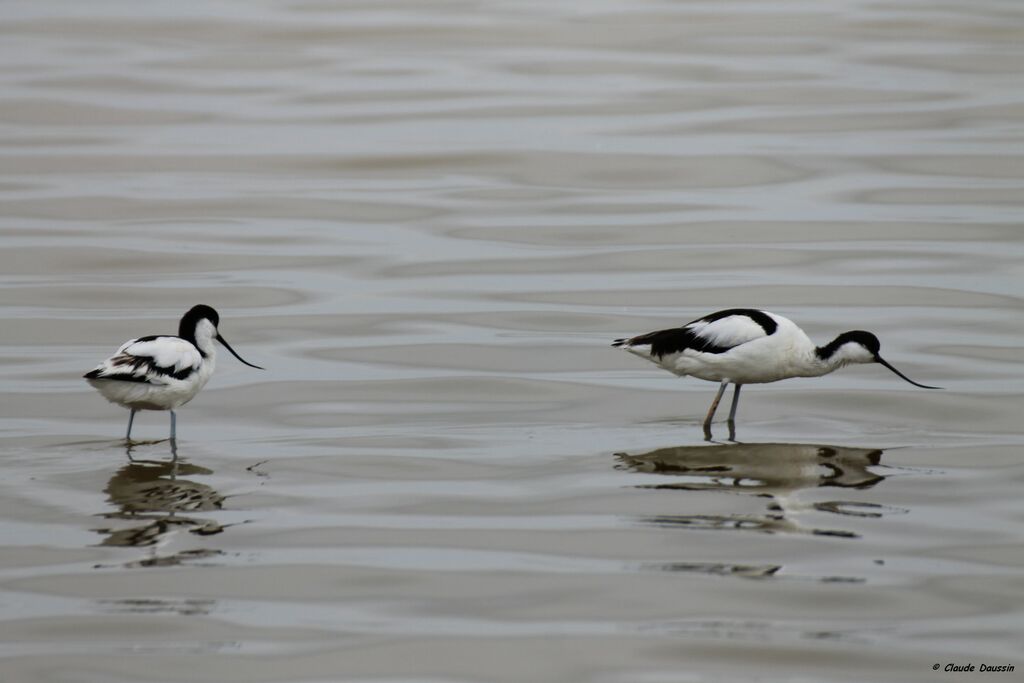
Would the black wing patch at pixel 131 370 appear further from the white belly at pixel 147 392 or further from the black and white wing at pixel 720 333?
the black and white wing at pixel 720 333

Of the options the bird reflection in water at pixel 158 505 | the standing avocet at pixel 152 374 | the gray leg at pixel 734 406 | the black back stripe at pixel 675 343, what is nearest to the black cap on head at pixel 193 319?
the standing avocet at pixel 152 374

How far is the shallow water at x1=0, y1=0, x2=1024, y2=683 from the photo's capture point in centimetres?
836

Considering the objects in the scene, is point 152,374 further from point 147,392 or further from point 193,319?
point 193,319

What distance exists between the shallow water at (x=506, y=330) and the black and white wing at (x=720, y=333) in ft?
1.85

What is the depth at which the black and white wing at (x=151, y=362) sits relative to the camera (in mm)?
11297

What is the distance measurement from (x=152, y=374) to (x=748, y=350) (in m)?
4.02

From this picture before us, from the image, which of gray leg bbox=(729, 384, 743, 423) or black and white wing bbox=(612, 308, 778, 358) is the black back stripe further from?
gray leg bbox=(729, 384, 743, 423)

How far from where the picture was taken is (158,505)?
9977mm

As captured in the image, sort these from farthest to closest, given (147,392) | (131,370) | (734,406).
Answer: (734,406)
(147,392)
(131,370)

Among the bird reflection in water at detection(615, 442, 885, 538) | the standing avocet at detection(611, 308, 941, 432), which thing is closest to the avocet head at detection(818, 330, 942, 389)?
the standing avocet at detection(611, 308, 941, 432)

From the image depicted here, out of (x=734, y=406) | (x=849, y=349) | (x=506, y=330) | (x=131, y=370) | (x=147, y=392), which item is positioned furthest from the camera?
(x=506, y=330)

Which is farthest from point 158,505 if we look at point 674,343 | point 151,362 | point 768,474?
point 674,343

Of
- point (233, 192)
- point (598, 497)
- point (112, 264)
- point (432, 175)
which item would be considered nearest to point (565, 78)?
point (432, 175)

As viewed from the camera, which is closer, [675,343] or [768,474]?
[768,474]
